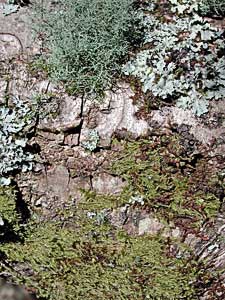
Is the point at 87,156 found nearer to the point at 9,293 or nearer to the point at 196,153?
the point at 196,153

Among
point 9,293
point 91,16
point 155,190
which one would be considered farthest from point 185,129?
point 9,293

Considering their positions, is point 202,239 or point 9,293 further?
point 9,293

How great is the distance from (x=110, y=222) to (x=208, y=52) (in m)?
1.23

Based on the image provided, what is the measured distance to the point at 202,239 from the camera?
348 cm

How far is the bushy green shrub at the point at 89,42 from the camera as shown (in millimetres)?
3480

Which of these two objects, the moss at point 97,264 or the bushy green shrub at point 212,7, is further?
the bushy green shrub at point 212,7

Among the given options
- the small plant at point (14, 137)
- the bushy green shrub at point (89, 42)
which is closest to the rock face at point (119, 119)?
the bushy green shrub at point (89, 42)

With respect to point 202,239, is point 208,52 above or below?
above

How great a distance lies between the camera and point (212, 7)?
3.78 metres

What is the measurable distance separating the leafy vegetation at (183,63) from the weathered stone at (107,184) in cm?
58

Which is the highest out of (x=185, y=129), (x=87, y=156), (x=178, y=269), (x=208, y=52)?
(x=208, y=52)

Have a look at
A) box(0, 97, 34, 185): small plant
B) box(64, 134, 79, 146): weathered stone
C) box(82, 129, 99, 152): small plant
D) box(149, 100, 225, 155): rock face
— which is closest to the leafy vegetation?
box(149, 100, 225, 155): rock face

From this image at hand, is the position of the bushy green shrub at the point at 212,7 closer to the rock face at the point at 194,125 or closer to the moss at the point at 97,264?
the rock face at the point at 194,125

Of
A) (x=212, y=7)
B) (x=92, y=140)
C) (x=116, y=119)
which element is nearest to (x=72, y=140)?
(x=92, y=140)
